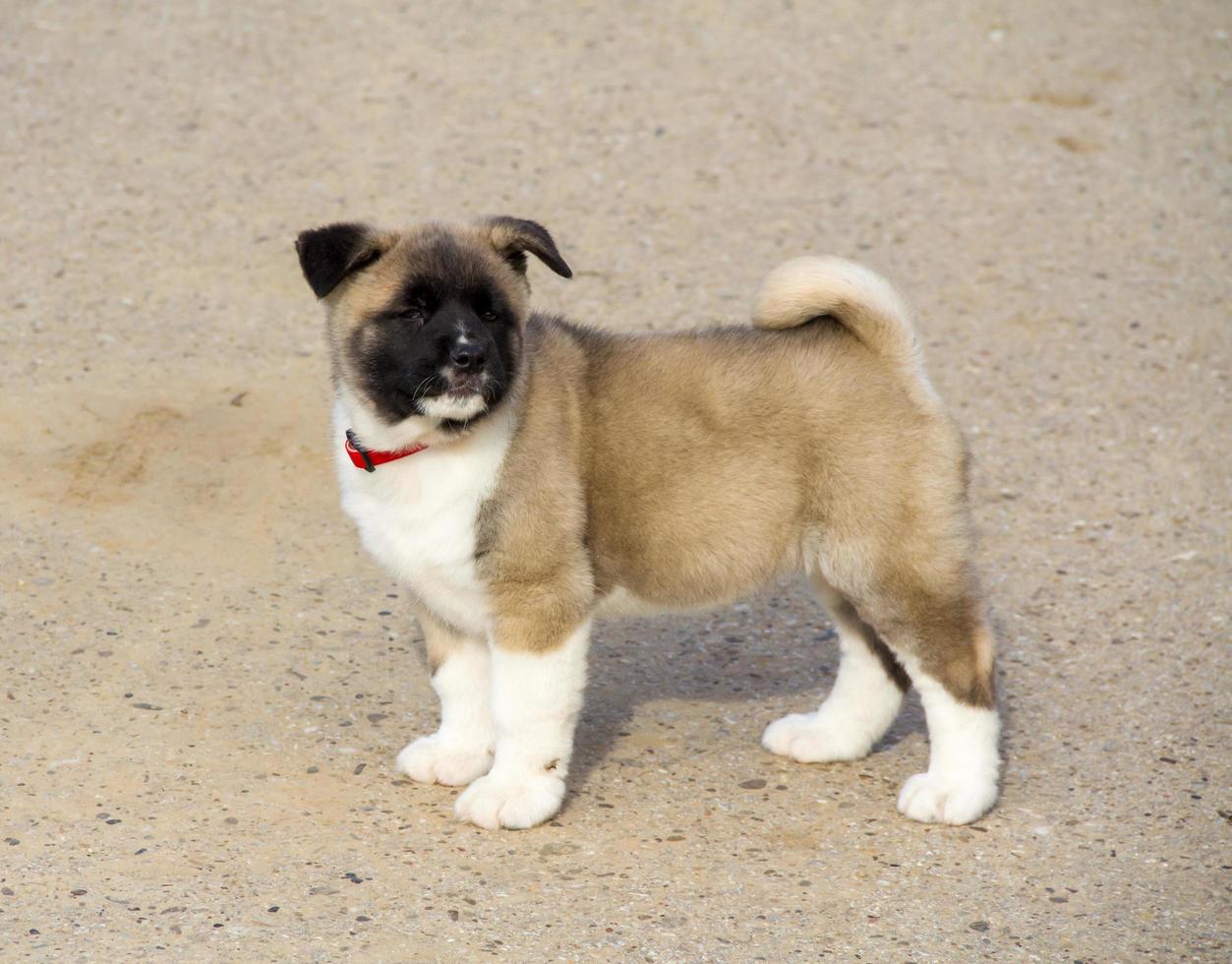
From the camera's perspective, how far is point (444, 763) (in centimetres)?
570

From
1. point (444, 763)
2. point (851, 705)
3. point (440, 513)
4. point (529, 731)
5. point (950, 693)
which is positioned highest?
point (440, 513)

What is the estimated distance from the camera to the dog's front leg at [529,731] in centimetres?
521

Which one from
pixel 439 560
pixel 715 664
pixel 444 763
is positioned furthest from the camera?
pixel 715 664

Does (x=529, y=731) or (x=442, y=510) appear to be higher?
(x=442, y=510)

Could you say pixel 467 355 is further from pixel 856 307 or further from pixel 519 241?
pixel 856 307

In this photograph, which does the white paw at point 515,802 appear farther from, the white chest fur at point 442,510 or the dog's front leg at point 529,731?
the white chest fur at point 442,510

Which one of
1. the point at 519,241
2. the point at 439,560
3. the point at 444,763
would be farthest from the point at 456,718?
the point at 519,241

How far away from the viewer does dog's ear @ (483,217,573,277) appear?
5.34 m

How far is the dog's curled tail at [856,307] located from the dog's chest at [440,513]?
3.91 feet

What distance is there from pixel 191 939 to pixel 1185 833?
3.33 m

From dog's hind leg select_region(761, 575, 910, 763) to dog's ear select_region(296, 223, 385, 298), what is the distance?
82.0 inches

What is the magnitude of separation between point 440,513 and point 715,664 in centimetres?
205

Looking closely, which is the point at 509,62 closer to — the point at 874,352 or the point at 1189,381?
the point at 1189,381

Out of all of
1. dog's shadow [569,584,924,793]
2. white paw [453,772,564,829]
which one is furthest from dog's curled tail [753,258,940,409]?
white paw [453,772,564,829]
